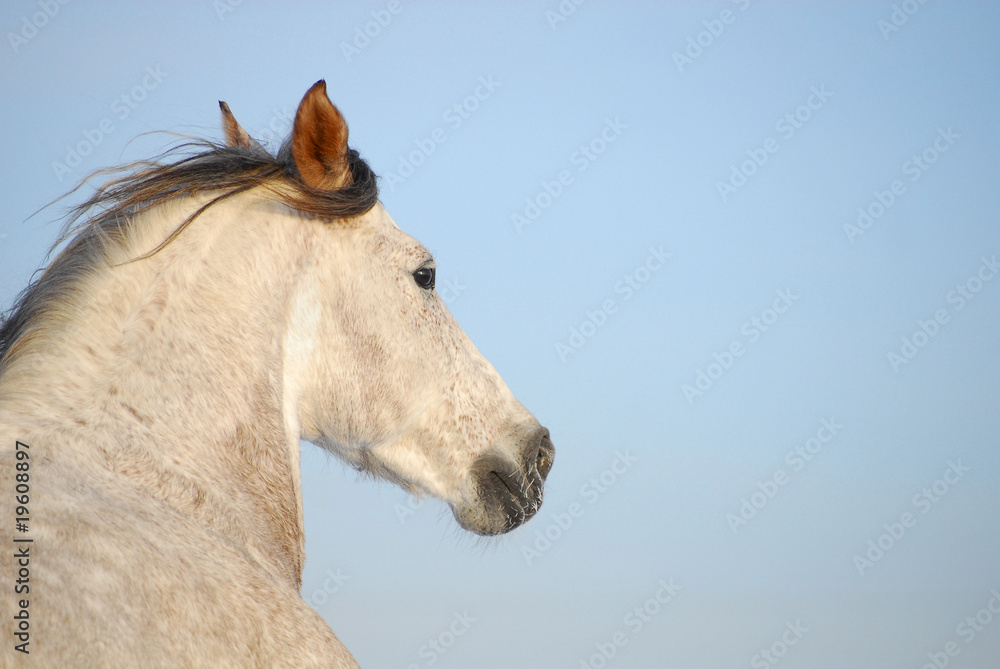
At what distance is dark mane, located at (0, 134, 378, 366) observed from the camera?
2694mm

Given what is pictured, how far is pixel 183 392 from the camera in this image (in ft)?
8.55

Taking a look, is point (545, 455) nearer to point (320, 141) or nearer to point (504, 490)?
point (504, 490)

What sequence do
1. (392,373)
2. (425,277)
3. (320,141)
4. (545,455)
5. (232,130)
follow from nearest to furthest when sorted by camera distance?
(320,141), (392,373), (425,277), (232,130), (545,455)

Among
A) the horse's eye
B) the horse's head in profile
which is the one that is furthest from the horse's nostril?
the horse's eye

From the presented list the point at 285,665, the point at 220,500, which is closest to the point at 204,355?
the point at 220,500

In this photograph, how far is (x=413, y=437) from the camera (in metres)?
3.52

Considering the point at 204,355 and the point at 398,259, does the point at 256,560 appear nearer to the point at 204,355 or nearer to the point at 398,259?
the point at 204,355

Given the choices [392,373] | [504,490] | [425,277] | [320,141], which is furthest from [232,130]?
[504,490]

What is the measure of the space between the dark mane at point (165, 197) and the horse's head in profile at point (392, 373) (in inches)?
2.9

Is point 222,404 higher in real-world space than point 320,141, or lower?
lower

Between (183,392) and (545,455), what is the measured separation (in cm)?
183

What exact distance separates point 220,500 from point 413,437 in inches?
42.7

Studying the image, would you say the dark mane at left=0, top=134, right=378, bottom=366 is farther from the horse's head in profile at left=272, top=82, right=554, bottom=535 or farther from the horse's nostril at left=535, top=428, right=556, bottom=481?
the horse's nostril at left=535, top=428, right=556, bottom=481

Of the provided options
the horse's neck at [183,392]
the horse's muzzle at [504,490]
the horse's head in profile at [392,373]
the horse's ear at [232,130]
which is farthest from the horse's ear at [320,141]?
the horse's muzzle at [504,490]
